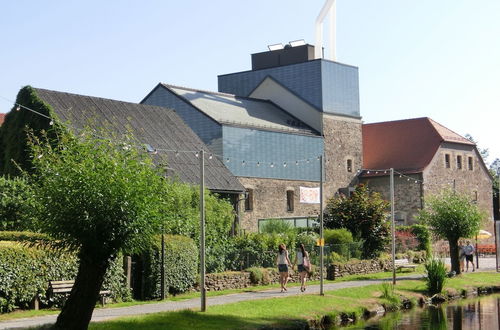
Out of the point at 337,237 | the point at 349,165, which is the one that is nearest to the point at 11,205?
the point at 337,237

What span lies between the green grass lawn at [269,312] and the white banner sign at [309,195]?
22349mm

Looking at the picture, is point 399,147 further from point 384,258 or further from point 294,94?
point 384,258

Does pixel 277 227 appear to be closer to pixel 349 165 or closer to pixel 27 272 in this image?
pixel 27 272

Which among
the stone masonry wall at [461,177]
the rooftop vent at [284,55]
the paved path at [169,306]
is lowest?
the paved path at [169,306]

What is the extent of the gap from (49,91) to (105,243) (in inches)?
981

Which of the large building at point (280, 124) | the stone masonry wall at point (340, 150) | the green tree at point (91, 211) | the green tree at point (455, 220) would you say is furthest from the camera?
the stone masonry wall at point (340, 150)

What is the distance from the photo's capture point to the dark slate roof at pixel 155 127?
41438 millimetres

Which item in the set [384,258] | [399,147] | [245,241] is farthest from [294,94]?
[245,241]

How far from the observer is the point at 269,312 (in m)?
24.1

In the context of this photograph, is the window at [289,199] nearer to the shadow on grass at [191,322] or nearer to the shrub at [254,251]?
the shrub at [254,251]

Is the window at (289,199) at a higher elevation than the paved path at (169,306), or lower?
higher

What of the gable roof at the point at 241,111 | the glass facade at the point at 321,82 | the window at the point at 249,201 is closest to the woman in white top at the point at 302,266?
the window at the point at 249,201

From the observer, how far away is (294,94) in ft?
197

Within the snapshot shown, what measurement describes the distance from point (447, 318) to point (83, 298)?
13.3m
